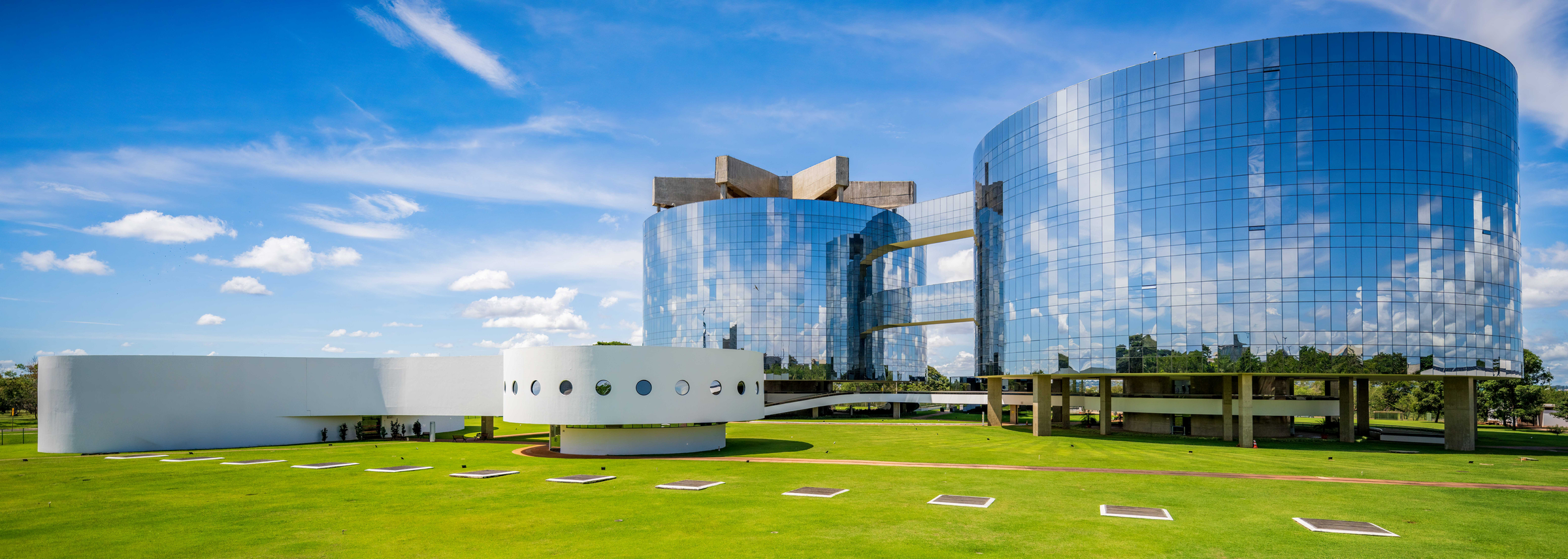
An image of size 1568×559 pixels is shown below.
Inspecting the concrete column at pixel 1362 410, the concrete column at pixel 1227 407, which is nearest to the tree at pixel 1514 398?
the concrete column at pixel 1362 410

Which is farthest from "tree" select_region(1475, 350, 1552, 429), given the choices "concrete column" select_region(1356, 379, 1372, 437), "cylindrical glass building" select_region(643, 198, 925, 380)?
"cylindrical glass building" select_region(643, 198, 925, 380)

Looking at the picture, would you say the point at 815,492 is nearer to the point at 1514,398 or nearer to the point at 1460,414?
the point at 1460,414

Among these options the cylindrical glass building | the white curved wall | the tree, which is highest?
the cylindrical glass building

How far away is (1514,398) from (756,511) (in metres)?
83.5

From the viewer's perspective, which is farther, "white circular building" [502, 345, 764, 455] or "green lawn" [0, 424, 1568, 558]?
"white circular building" [502, 345, 764, 455]

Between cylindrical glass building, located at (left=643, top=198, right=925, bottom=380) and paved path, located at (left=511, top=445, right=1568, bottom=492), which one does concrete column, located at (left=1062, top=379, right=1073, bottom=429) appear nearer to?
paved path, located at (left=511, top=445, right=1568, bottom=492)

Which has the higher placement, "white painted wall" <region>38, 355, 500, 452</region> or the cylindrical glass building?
the cylindrical glass building

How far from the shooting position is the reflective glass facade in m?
42.6

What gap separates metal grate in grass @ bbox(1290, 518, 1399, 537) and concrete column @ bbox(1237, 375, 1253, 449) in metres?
27.6

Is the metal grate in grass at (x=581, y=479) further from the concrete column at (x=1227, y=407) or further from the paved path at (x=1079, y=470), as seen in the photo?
the concrete column at (x=1227, y=407)

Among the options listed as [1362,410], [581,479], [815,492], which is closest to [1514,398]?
[1362,410]

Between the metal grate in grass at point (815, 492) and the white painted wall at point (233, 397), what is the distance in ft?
97.9

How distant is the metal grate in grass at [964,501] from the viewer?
22938mm

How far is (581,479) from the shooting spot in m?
29.6
